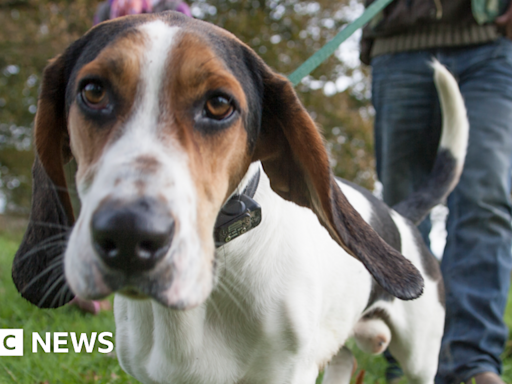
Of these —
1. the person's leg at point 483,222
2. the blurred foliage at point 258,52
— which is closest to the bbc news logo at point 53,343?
the person's leg at point 483,222

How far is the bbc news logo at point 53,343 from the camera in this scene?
3.27m

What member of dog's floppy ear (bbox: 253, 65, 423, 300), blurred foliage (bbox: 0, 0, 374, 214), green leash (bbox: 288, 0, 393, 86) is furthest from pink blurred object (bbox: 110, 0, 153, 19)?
blurred foliage (bbox: 0, 0, 374, 214)

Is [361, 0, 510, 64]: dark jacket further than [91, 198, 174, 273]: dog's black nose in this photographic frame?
Yes

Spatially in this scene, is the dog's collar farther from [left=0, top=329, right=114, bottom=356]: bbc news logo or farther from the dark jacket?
the dark jacket

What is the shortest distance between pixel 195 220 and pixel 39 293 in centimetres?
100

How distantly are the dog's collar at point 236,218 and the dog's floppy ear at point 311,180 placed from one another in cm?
20

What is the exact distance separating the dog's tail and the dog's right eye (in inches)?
78.5

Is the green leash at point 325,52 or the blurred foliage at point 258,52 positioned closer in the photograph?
the green leash at point 325,52

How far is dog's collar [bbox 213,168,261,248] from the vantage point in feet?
5.96

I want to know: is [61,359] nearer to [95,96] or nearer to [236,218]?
[236,218]

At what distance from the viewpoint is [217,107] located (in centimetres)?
165

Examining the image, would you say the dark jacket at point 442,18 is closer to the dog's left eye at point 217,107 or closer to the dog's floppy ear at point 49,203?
the dog's left eye at point 217,107

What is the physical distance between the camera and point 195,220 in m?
1.42

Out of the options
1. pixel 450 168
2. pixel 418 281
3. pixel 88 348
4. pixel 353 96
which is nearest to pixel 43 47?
pixel 353 96
